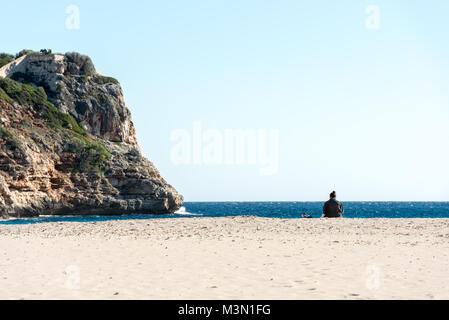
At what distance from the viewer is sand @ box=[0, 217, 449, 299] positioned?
9133mm

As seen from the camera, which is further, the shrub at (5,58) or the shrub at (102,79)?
the shrub at (102,79)

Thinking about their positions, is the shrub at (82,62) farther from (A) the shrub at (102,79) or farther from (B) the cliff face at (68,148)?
(A) the shrub at (102,79)

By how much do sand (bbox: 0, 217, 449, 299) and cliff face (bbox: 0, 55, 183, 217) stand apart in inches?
1940

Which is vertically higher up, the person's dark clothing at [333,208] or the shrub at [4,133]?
the shrub at [4,133]

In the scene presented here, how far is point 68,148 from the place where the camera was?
78.3 metres

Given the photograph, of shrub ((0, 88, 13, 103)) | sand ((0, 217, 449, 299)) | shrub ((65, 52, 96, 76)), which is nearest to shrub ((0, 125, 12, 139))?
shrub ((0, 88, 13, 103))

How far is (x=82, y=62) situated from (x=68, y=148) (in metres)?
29.8

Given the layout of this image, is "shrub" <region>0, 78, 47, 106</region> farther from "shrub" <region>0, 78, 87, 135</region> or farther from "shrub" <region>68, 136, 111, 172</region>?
"shrub" <region>68, 136, 111, 172</region>

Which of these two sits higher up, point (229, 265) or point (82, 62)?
point (82, 62)

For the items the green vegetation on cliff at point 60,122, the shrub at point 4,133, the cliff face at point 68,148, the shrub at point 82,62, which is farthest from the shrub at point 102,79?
the shrub at point 4,133

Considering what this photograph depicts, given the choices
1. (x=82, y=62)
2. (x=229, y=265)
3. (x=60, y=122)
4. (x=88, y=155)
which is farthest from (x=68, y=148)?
(x=229, y=265)

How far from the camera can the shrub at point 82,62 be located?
326 feet

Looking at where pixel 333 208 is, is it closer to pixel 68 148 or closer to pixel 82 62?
pixel 68 148

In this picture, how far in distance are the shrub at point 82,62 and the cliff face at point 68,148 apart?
1.40ft
